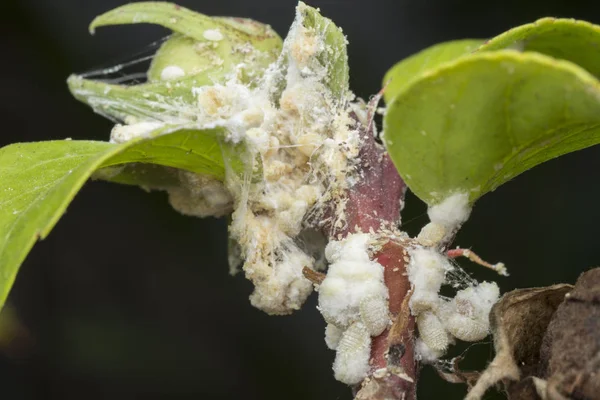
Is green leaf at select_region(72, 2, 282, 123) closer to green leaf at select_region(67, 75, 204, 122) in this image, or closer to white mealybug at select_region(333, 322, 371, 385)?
green leaf at select_region(67, 75, 204, 122)

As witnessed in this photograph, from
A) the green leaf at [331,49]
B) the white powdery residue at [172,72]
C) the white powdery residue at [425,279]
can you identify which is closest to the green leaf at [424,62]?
the green leaf at [331,49]

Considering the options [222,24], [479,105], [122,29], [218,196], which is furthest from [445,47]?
[122,29]

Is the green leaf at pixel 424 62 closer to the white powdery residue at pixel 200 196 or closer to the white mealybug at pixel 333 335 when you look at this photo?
the white powdery residue at pixel 200 196

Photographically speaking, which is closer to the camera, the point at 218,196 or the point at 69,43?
the point at 218,196

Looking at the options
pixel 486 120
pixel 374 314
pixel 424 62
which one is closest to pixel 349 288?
pixel 374 314

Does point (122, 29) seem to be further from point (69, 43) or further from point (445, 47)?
point (445, 47)

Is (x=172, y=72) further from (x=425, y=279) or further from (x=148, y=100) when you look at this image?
(x=425, y=279)
